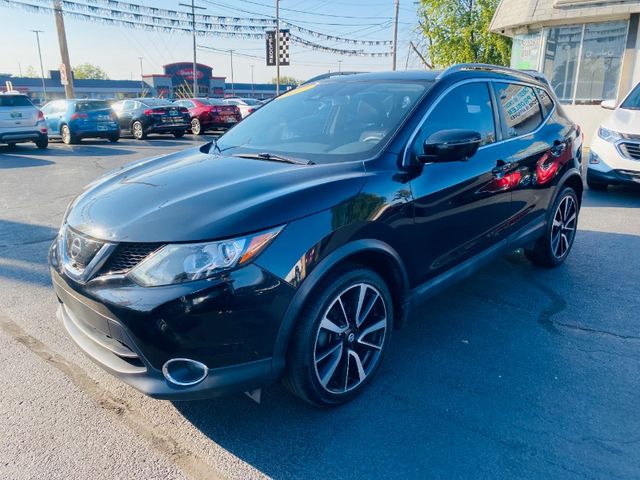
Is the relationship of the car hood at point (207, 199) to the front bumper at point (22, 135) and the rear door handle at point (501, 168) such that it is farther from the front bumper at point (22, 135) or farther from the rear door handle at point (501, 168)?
the front bumper at point (22, 135)

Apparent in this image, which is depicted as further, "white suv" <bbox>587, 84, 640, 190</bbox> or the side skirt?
"white suv" <bbox>587, 84, 640, 190</bbox>

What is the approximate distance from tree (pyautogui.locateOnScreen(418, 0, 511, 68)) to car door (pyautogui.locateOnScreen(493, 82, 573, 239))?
21418 millimetres

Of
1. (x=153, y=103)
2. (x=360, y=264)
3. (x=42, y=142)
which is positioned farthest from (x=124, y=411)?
(x=153, y=103)

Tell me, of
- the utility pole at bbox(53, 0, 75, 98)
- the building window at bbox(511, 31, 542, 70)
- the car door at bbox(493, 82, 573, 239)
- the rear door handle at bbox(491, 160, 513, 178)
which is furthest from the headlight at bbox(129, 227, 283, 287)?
the utility pole at bbox(53, 0, 75, 98)

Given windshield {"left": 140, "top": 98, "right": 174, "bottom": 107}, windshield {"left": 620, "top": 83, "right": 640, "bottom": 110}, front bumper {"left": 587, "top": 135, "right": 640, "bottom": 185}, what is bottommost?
front bumper {"left": 587, "top": 135, "right": 640, "bottom": 185}

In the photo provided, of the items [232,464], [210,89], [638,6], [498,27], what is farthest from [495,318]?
[210,89]

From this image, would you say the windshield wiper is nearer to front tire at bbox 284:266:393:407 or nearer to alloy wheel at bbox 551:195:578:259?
front tire at bbox 284:266:393:407

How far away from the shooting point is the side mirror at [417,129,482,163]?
2785 millimetres

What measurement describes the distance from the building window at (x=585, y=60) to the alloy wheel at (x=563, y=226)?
43.2 feet

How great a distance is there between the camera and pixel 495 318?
3732 mm

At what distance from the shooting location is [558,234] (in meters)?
4.71

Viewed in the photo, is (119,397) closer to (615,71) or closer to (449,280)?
(449,280)

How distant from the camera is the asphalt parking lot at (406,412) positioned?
225 centimetres

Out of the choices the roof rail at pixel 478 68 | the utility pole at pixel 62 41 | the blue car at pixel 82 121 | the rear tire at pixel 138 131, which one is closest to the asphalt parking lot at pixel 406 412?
the roof rail at pixel 478 68
